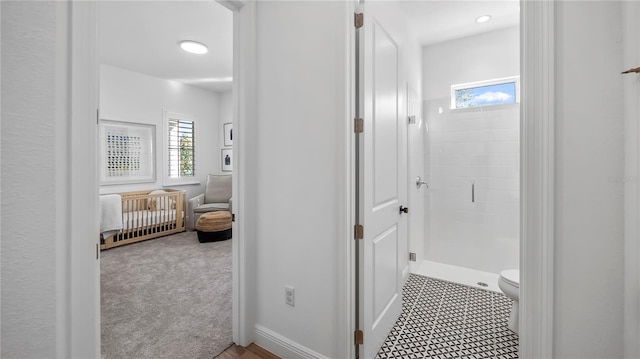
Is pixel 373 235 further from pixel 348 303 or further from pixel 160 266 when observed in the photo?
pixel 160 266

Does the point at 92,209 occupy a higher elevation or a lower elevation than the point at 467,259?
higher

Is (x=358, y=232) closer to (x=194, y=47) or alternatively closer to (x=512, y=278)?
(x=512, y=278)

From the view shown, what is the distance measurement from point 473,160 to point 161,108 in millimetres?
5060

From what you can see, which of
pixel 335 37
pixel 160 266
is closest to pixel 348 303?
pixel 335 37

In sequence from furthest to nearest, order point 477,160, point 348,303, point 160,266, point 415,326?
point 160,266
point 477,160
point 415,326
point 348,303

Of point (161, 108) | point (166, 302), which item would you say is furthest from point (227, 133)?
point (166, 302)

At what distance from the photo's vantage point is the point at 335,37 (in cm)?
146

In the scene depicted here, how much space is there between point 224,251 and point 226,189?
1621 millimetres

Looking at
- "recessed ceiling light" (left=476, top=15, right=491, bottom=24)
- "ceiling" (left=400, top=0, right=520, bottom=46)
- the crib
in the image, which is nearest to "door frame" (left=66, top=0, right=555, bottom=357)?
"ceiling" (left=400, top=0, right=520, bottom=46)

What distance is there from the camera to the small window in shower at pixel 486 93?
111 inches

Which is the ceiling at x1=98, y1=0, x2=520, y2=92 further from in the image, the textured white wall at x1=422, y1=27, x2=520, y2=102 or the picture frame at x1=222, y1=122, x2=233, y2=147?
the picture frame at x1=222, y1=122, x2=233, y2=147

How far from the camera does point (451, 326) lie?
1967mm

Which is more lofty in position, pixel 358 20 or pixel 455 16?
pixel 455 16

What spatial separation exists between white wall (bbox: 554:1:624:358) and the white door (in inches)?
31.2
